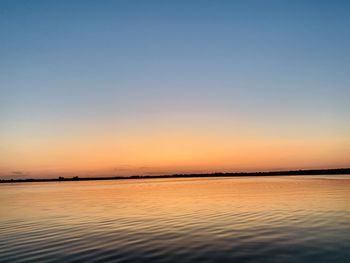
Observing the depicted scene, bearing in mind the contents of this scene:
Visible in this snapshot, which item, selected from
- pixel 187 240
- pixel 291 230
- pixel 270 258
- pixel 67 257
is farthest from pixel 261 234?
pixel 67 257

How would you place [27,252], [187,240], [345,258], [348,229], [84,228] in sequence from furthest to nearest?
1. [84,228]
2. [348,229]
3. [187,240]
4. [27,252]
5. [345,258]

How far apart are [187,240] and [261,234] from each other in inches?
205

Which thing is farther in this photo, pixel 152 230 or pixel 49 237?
pixel 152 230

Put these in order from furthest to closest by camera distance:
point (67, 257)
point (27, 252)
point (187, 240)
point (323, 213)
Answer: point (323, 213), point (187, 240), point (27, 252), point (67, 257)

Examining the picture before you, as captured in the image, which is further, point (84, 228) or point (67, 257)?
point (84, 228)

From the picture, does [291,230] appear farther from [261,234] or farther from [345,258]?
[345,258]

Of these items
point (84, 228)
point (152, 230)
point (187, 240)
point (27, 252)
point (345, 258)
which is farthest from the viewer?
point (84, 228)

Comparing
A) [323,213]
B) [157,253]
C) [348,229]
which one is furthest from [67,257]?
[323,213]

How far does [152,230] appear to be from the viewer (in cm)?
2633

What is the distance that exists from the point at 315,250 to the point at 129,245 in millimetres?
10534

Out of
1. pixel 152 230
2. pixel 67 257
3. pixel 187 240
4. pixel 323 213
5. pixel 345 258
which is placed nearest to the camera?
pixel 345 258

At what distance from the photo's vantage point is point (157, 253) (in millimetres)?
18484

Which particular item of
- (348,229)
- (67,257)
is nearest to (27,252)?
(67,257)

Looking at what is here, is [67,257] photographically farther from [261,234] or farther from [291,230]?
[291,230]
